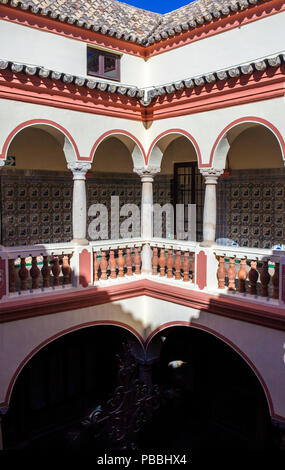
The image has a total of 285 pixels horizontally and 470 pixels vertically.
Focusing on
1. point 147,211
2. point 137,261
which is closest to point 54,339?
point 137,261

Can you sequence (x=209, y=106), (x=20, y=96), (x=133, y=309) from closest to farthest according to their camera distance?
(x=20, y=96), (x=209, y=106), (x=133, y=309)

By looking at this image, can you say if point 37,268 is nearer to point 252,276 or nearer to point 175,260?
point 175,260

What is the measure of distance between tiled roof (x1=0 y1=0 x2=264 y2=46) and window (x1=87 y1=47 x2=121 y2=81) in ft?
1.20

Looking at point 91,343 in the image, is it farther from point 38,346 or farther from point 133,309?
point 38,346

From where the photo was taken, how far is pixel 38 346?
22.5 ft

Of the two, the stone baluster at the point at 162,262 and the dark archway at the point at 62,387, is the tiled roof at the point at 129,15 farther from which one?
the dark archway at the point at 62,387

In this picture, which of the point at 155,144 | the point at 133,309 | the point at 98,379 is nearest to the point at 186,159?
the point at 155,144

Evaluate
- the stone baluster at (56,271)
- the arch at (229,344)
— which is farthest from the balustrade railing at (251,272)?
the stone baluster at (56,271)

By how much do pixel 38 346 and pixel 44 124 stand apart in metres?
3.43

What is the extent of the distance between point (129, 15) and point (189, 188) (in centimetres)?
393

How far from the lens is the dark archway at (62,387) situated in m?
9.35

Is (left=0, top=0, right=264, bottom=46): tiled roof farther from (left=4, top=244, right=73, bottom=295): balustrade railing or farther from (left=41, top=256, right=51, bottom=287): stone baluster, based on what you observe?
(left=41, top=256, right=51, bottom=287): stone baluster

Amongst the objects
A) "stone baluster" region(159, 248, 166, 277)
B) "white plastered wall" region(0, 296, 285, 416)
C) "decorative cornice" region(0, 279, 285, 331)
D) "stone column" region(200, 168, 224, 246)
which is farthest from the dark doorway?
"white plastered wall" region(0, 296, 285, 416)

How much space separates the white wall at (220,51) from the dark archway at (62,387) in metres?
5.09
